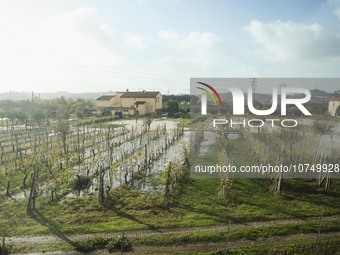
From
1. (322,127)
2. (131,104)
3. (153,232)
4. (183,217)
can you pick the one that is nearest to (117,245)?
(153,232)

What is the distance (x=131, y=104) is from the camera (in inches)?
2312

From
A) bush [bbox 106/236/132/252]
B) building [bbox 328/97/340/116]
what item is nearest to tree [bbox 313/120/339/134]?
building [bbox 328/97/340/116]

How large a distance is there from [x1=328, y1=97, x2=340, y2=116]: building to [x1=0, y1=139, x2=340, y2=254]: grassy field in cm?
2677

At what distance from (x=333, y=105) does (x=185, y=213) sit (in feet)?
119

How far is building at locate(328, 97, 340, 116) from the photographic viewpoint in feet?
134

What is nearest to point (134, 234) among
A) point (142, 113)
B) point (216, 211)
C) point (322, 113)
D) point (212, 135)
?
point (216, 211)

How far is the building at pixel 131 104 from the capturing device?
55125mm

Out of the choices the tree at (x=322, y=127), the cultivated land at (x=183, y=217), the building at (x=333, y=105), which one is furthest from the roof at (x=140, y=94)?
the cultivated land at (x=183, y=217)

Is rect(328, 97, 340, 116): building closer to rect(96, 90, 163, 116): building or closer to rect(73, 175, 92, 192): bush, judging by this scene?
rect(96, 90, 163, 116): building

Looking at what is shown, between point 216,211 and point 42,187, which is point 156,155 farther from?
point 216,211

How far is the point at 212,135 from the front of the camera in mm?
36469

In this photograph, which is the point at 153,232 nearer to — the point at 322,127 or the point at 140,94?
the point at 322,127

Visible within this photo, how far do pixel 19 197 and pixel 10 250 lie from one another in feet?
17.5

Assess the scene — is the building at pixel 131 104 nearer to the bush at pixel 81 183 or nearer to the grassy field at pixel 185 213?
the bush at pixel 81 183
